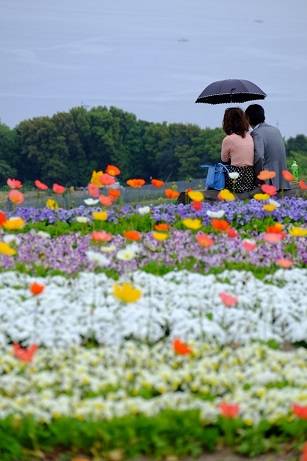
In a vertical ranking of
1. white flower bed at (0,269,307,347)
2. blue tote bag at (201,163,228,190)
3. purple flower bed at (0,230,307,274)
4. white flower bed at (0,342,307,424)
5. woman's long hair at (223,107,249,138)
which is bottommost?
white flower bed at (0,342,307,424)

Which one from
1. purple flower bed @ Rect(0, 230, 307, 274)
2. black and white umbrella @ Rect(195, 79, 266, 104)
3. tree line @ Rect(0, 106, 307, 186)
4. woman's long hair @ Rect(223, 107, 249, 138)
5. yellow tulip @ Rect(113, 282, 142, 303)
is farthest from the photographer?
tree line @ Rect(0, 106, 307, 186)

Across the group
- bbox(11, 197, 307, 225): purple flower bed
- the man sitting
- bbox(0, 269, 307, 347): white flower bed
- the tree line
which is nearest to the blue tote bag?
the man sitting

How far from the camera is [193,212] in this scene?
12.1 m

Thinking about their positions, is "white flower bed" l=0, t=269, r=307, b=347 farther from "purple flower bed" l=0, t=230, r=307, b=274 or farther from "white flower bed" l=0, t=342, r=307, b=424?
"purple flower bed" l=0, t=230, r=307, b=274

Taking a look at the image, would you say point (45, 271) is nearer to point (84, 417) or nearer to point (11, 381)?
point (11, 381)

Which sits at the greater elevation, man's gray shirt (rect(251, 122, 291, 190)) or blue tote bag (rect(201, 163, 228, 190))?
man's gray shirt (rect(251, 122, 291, 190))

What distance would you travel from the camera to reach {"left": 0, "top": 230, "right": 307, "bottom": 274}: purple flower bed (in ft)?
28.8

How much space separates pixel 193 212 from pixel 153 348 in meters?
6.00

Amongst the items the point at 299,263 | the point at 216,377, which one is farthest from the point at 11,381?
the point at 299,263

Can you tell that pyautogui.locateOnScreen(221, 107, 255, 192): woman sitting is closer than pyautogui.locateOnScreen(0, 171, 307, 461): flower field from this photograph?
No

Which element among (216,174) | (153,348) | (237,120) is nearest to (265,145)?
(237,120)

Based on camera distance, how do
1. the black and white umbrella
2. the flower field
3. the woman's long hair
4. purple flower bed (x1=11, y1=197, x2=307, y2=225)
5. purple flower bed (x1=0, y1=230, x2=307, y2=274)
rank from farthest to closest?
the black and white umbrella < the woman's long hair < purple flower bed (x1=11, y1=197, x2=307, y2=225) < purple flower bed (x1=0, y1=230, x2=307, y2=274) < the flower field

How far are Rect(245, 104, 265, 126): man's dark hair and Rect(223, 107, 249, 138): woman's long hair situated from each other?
1.10 feet

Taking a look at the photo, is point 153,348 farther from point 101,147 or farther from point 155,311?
point 101,147
